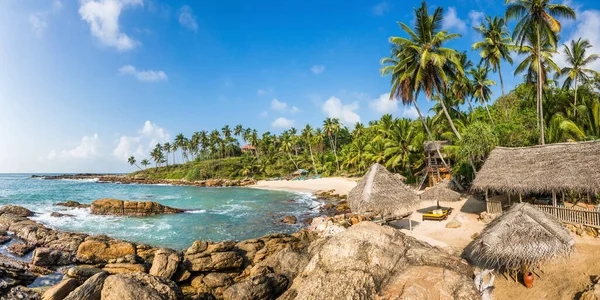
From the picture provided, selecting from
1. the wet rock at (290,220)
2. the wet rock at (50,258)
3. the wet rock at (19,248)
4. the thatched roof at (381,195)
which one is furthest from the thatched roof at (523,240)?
the wet rock at (19,248)

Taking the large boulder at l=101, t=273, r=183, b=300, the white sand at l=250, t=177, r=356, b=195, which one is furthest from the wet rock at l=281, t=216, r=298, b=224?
the white sand at l=250, t=177, r=356, b=195

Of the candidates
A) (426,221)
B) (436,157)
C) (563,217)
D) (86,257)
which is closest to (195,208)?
(86,257)

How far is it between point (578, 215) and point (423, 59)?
486 inches

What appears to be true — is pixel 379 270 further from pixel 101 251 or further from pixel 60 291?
pixel 101 251

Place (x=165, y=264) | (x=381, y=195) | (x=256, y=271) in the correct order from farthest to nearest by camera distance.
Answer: (x=381, y=195)
(x=256, y=271)
(x=165, y=264)

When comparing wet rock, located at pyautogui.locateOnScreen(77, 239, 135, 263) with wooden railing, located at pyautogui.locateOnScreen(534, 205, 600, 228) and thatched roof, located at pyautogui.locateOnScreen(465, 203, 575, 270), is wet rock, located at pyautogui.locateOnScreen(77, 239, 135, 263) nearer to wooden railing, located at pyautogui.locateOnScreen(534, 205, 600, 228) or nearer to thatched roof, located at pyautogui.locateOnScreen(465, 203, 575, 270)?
thatched roof, located at pyautogui.locateOnScreen(465, 203, 575, 270)

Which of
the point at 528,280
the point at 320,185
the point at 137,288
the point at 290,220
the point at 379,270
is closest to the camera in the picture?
the point at 137,288

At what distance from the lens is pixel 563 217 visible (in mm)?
11461

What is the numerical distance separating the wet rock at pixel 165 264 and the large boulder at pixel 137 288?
79.2 inches

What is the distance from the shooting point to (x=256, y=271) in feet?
33.9

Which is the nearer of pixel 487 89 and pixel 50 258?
pixel 50 258

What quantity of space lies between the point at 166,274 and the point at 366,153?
32757 mm

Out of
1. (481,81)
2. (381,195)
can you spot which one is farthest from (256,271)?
(481,81)

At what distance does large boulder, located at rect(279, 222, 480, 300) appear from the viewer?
6.84 meters
